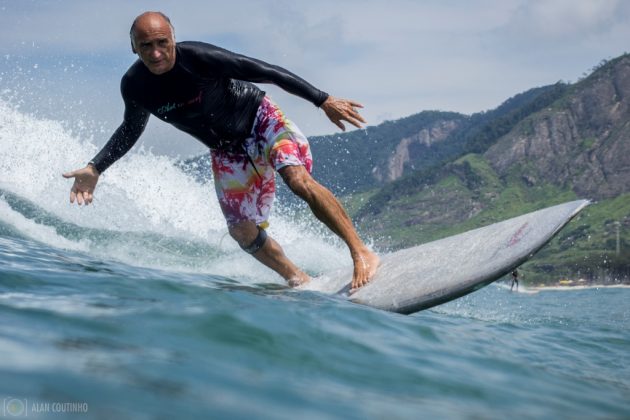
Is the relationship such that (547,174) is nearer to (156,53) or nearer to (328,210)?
(328,210)

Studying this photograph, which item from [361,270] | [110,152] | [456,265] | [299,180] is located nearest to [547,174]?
[456,265]

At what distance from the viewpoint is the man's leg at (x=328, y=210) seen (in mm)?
6082

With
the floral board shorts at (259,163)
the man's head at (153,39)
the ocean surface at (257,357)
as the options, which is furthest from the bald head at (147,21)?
the ocean surface at (257,357)

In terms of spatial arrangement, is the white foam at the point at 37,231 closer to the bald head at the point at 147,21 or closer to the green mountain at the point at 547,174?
the bald head at the point at 147,21

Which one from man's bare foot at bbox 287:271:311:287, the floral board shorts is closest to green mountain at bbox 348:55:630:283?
man's bare foot at bbox 287:271:311:287

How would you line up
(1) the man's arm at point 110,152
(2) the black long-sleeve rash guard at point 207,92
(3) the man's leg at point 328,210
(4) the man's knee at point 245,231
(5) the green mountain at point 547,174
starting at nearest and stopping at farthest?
1. (3) the man's leg at point 328,210
2. (2) the black long-sleeve rash guard at point 207,92
3. (1) the man's arm at point 110,152
4. (4) the man's knee at point 245,231
5. (5) the green mountain at point 547,174

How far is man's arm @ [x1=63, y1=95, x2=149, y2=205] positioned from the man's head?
0.82 m

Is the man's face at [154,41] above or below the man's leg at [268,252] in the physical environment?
above

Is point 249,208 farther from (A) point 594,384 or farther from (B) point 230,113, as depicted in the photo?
(A) point 594,384

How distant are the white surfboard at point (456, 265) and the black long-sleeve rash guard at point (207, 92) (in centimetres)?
176

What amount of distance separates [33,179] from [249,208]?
27.3 feet

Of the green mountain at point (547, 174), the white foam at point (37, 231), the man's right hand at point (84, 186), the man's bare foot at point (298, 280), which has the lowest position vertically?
the man's bare foot at point (298, 280)

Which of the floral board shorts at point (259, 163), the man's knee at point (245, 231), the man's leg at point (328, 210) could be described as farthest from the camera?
the man's knee at point (245, 231)

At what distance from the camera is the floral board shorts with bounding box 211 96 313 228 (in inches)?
254
